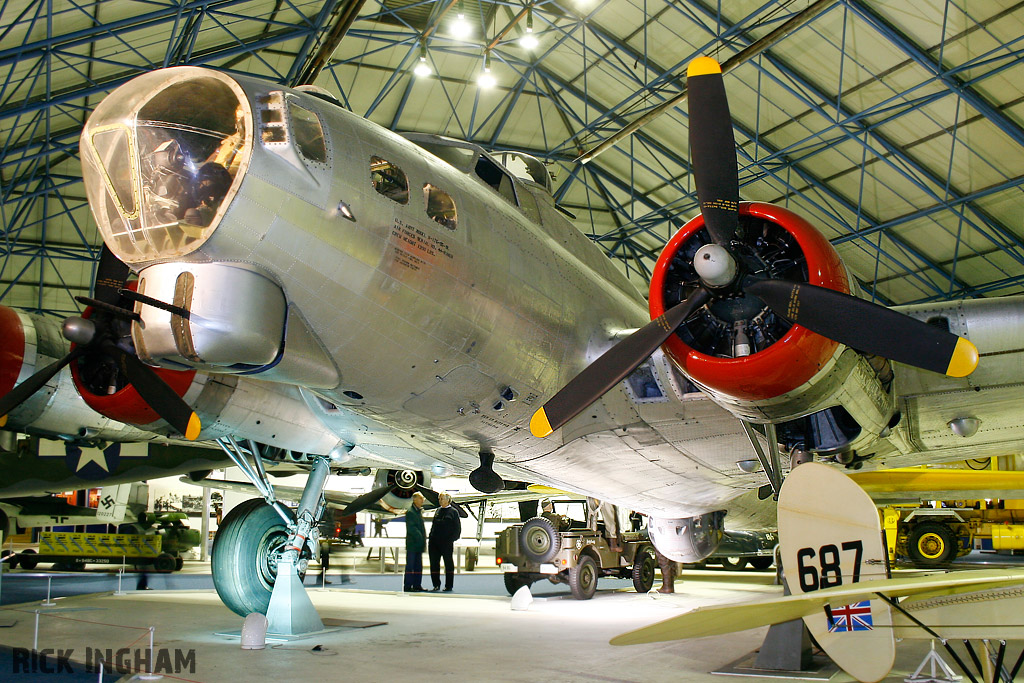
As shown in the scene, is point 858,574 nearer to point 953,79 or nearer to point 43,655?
point 43,655

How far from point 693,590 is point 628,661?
28.5 feet

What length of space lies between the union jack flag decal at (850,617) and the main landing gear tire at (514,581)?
10353 mm

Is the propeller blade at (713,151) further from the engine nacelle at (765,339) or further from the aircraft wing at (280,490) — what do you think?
the aircraft wing at (280,490)

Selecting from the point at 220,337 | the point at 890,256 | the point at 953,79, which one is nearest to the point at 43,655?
the point at 220,337

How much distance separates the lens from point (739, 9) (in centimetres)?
1716

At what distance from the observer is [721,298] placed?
5.04 m

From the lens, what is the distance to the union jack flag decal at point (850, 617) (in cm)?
375

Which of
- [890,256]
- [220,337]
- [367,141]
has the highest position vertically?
[890,256]

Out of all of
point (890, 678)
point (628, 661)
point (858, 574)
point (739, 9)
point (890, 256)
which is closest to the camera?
point (858, 574)

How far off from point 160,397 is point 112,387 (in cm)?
121

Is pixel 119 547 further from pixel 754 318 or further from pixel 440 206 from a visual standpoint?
pixel 754 318

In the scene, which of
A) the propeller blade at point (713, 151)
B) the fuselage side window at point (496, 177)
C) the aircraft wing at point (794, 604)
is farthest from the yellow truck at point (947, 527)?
the aircraft wing at point (794, 604)

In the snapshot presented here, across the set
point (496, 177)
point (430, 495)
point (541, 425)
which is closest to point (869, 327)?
point (541, 425)

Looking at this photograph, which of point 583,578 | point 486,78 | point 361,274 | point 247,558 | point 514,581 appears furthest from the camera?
point 486,78
